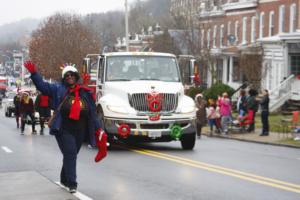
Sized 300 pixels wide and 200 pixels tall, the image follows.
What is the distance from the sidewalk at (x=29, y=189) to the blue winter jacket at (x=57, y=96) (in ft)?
2.99

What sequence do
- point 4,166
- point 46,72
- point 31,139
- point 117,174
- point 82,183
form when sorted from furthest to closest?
point 46,72 → point 31,139 → point 4,166 → point 117,174 → point 82,183

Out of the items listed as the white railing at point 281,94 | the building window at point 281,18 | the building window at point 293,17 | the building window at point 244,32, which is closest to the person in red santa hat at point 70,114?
the white railing at point 281,94

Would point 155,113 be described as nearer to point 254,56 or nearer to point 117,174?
point 117,174

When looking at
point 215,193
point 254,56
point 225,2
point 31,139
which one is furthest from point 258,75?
point 215,193

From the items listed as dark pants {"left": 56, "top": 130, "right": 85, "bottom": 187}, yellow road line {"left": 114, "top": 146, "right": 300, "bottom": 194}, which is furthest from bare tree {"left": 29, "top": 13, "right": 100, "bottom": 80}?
dark pants {"left": 56, "top": 130, "right": 85, "bottom": 187}

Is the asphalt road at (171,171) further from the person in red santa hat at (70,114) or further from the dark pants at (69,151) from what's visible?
the person in red santa hat at (70,114)

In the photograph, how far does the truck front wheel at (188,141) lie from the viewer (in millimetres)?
19016

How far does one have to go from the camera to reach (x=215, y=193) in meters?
10.7

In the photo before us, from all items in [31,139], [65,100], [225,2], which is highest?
[225,2]

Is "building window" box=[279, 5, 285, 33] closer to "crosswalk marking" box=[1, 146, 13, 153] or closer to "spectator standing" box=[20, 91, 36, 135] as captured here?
"spectator standing" box=[20, 91, 36, 135]

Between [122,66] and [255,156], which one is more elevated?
[122,66]

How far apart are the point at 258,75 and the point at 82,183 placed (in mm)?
32819

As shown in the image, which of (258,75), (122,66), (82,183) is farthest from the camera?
(258,75)

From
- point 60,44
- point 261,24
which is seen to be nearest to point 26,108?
point 261,24
